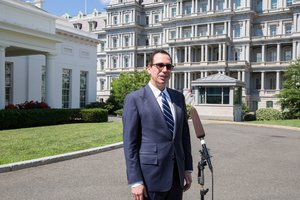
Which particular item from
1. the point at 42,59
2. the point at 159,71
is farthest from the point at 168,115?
the point at 42,59

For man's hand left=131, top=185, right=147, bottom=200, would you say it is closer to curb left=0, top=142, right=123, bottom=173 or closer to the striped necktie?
the striped necktie

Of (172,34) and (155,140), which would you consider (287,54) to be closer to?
(172,34)

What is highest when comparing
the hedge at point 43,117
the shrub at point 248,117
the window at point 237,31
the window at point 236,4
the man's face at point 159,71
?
the window at point 236,4

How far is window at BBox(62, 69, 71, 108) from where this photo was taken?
113 ft

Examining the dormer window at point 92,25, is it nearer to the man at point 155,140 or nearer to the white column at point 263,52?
the white column at point 263,52

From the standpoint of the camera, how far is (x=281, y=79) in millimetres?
63312

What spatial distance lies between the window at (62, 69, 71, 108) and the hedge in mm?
9363

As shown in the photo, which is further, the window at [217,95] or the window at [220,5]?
the window at [220,5]

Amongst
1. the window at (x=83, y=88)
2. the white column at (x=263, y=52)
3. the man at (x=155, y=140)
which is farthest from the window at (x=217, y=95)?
the white column at (x=263, y=52)

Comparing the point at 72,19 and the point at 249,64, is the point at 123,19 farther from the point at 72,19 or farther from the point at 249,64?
the point at 249,64

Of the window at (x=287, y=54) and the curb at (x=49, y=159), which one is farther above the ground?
the window at (x=287, y=54)

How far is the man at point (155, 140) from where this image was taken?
3.53 meters

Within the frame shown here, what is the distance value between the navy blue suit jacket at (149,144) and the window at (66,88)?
3179 centimetres

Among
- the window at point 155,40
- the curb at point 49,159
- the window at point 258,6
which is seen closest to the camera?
the curb at point 49,159
